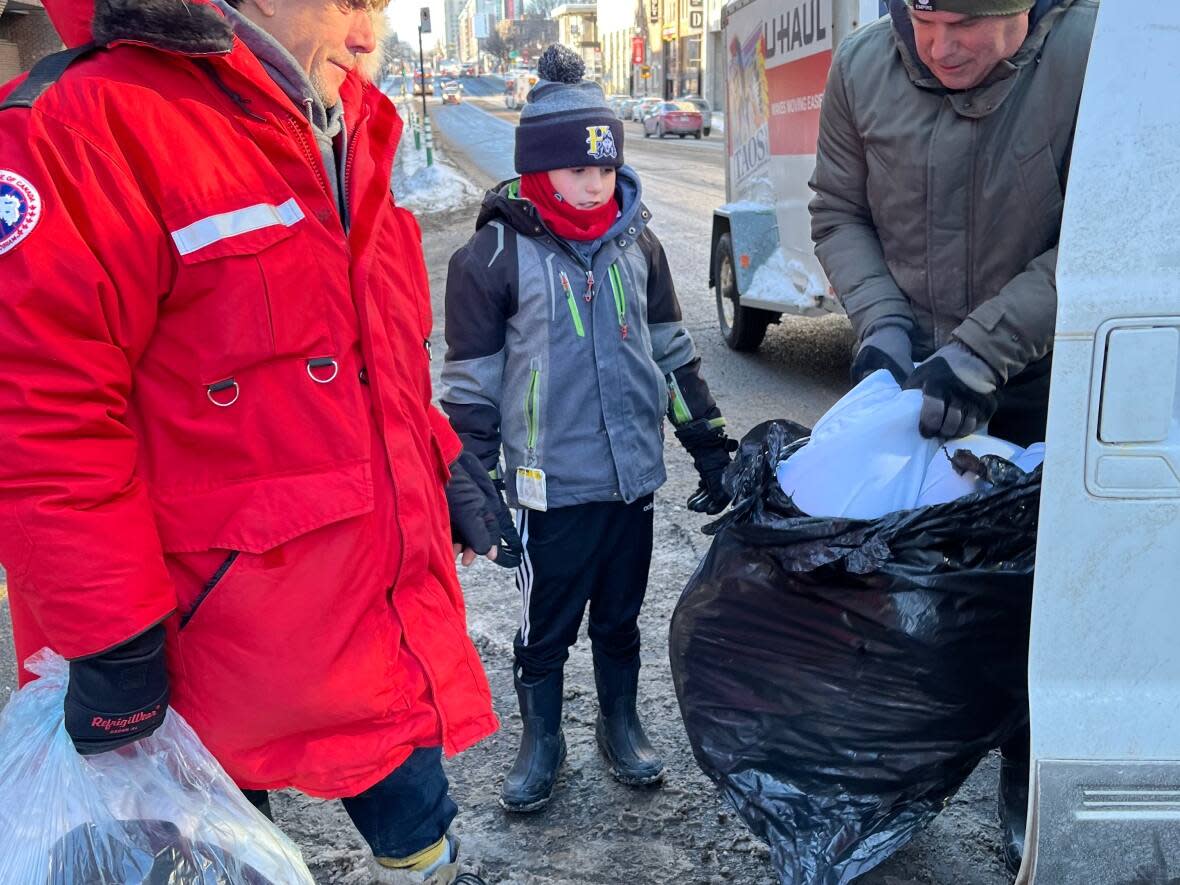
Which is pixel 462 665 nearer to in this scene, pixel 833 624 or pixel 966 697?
pixel 833 624

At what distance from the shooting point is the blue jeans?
1.77 meters

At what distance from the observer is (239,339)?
1.44 m

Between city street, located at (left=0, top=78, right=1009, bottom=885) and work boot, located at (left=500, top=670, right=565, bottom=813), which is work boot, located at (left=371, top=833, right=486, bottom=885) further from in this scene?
work boot, located at (left=500, top=670, right=565, bottom=813)

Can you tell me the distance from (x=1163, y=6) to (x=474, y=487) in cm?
131

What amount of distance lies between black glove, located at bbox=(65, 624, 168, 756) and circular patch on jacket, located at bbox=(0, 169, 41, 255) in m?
0.51

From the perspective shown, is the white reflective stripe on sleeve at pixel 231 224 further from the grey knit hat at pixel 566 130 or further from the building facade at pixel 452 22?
the building facade at pixel 452 22

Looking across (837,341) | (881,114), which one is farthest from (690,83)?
(881,114)

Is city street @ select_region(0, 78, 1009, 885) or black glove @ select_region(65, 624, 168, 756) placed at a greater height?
black glove @ select_region(65, 624, 168, 756)

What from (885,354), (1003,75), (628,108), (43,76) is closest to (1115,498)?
(885,354)

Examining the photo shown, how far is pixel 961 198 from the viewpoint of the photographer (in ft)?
6.80

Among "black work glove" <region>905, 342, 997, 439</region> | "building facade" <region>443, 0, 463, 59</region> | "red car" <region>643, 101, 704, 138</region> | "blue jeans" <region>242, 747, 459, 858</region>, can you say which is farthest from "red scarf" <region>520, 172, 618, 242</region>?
"building facade" <region>443, 0, 463, 59</region>

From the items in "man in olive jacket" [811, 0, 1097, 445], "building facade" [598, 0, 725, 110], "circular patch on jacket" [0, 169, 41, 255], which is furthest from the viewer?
"building facade" [598, 0, 725, 110]

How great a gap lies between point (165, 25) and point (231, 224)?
9.7 inches

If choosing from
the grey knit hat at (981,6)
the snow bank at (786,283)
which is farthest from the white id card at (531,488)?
the snow bank at (786,283)
